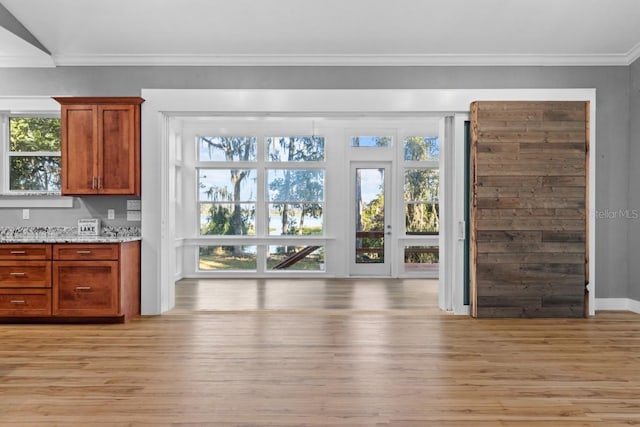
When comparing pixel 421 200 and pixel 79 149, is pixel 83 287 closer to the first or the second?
pixel 79 149

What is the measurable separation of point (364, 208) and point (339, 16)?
428cm

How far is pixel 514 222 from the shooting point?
16.5ft

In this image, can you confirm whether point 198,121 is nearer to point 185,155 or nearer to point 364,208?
point 185,155

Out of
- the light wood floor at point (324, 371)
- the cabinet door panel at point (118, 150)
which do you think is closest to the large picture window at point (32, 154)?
the cabinet door panel at point (118, 150)

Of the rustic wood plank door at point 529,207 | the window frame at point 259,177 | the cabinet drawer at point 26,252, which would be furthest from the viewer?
the window frame at point 259,177

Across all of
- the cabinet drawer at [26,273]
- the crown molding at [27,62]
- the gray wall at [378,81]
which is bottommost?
the cabinet drawer at [26,273]

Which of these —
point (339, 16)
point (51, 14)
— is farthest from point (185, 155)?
point (339, 16)

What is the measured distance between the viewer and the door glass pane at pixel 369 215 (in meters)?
8.42

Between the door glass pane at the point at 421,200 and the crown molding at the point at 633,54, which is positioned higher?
the crown molding at the point at 633,54

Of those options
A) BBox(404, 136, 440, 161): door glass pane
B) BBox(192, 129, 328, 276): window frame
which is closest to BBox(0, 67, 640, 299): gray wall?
BBox(192, 129, 328, 276): window frame

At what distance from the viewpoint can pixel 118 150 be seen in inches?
199

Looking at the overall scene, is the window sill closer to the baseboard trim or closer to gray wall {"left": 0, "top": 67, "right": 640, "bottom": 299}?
gray wall {"left": 0, "top": 67, "right": 640, "bottom": 299}

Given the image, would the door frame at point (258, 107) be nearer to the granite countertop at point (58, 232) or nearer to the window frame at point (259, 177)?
the granite countertop at point (58, 232)

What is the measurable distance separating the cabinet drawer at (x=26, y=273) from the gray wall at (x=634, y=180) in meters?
6.14
